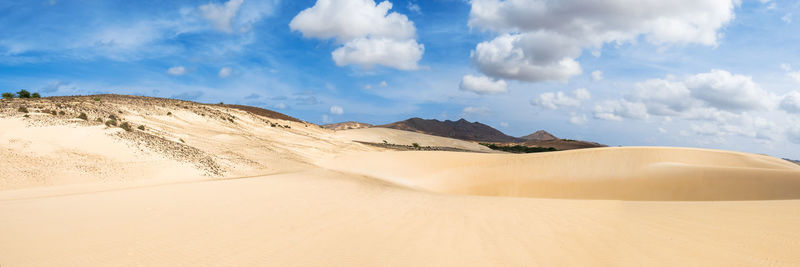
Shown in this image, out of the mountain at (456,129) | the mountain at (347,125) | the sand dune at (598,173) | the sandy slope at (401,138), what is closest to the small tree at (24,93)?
the sand dune at (598,173)

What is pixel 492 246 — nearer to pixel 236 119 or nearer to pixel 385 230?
pixel 385 230

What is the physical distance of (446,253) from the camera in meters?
4.45

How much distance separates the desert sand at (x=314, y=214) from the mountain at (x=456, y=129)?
2919 inches

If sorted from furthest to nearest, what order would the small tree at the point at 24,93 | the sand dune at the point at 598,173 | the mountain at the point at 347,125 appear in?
the mountain at the point at 347,125 < the small tree at the point at 24,93 < the sand dune at the point at 598,173

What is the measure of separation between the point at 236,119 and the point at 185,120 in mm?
6479

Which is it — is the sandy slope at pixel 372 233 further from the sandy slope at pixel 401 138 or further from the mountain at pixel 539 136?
the mountain at pixel 539 136

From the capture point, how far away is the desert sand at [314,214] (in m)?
4.20

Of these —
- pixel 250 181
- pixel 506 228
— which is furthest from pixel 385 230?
pixel 250 181

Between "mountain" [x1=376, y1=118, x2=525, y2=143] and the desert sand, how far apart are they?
7415 centimetres

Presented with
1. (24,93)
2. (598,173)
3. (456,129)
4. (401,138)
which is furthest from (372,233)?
(456,129)

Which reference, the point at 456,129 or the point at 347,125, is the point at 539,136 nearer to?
the point at 456,129

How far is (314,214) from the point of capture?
666 centimetres

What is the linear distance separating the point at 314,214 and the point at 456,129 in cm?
9949

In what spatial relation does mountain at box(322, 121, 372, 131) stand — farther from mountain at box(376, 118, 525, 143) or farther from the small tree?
the small tree
